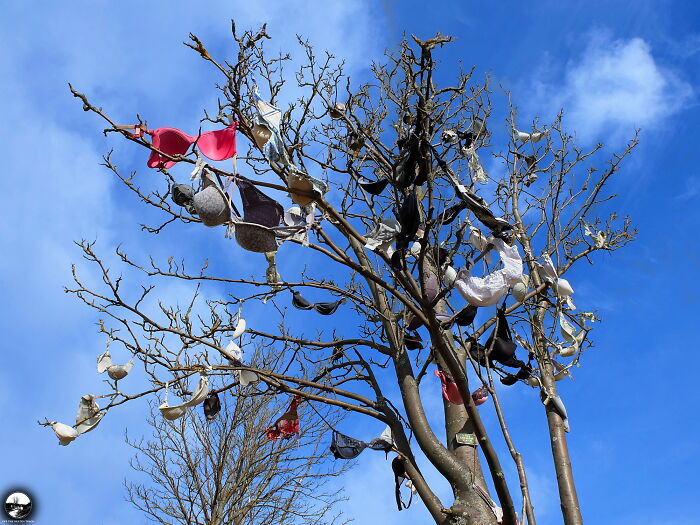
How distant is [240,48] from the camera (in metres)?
3.69

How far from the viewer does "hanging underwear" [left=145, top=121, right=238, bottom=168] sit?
3326 millimetres

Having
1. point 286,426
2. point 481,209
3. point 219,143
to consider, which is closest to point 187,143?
point 219,143

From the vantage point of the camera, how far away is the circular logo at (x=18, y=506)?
6.09m

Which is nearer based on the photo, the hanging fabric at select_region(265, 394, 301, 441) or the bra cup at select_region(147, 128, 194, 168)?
the bra cup at select_region(147, 128, 194, 168)

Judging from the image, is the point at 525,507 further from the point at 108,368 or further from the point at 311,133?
the point at 311,133

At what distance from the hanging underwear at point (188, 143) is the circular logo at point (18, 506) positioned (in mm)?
4488

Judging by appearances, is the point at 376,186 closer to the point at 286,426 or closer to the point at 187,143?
the point at 187,143

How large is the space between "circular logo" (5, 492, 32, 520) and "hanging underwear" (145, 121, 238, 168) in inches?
177

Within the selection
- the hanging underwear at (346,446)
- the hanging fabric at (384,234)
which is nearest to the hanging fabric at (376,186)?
the hanging fabric at (384,234)

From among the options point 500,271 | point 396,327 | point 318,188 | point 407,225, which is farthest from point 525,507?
point 396,327

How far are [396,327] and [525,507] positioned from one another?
215 cm

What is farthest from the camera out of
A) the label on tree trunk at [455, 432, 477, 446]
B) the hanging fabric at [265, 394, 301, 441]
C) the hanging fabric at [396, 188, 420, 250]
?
the hanging fabric at [265, 394, 301, 441]

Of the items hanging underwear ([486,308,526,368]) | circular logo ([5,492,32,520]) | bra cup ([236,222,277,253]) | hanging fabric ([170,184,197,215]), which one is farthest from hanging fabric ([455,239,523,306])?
circular logo ([5,492,32,520])

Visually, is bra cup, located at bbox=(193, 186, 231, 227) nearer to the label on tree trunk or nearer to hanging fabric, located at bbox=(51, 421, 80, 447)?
hanging fabric, located at bbox=(51, 421, 80, 447)
